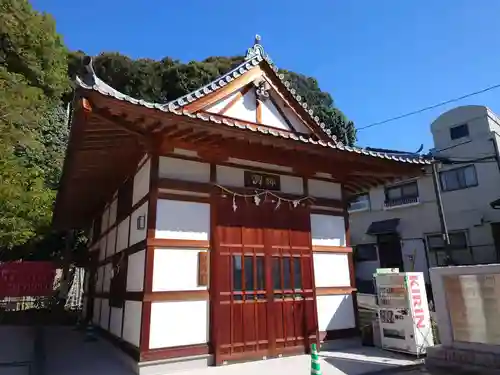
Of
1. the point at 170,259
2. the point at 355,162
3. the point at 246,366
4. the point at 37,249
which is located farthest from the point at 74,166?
the point at 37,249

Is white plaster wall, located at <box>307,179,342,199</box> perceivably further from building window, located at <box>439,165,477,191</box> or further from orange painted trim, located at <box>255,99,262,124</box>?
building window, located at <box>439,165,477,191</box>

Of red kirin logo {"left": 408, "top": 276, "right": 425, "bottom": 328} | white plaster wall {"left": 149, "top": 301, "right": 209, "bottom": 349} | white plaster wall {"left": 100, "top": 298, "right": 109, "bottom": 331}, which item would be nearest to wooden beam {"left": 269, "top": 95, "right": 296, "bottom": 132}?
red kirin logo {"left": 408, "top": 276, "right": 425, "bottom": 328}

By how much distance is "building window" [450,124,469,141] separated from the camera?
758 inches

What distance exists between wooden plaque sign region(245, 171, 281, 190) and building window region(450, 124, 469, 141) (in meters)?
16.4

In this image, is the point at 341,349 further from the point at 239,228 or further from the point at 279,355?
the point at 239,228

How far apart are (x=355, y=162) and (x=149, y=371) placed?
18.2ft

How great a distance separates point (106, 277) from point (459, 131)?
19154mm

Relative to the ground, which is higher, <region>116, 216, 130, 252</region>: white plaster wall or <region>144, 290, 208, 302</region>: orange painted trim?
<region>116, 216, 130, 252</region>: white plaster wall

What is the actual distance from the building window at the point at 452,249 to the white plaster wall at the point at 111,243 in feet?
53.3

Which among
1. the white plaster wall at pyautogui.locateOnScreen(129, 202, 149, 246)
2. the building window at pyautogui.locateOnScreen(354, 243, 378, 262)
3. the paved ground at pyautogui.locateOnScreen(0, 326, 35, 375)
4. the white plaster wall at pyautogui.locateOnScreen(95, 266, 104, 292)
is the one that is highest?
the building window at pyautogui.locateOnScreen(354, 243, 378, 262)

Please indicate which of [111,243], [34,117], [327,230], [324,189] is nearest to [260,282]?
[327,230]

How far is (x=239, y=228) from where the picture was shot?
670cm

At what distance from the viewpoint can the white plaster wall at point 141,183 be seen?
643 centimetres

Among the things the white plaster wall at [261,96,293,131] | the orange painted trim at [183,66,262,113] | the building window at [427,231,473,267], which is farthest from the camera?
the building window at [427,231,473,267]
